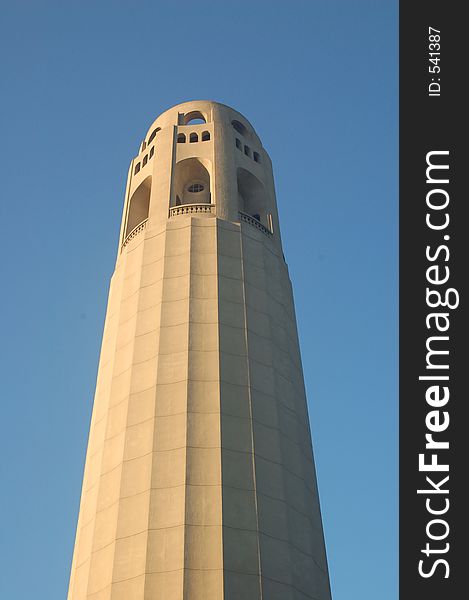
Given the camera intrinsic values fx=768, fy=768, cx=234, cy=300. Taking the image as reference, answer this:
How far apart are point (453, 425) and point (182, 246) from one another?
60.0 ft


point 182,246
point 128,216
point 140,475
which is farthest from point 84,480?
point 128,216

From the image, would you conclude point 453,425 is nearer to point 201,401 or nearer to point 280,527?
point 280,527

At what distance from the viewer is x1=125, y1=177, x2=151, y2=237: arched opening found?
41612 millimetres

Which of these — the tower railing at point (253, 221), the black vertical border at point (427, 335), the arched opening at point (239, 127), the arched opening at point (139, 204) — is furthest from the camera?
the arched opening at point (239, 127)

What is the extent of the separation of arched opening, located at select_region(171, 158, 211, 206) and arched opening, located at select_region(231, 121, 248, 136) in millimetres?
4013

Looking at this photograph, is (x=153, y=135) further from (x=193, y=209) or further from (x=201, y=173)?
(x=193, y=209)

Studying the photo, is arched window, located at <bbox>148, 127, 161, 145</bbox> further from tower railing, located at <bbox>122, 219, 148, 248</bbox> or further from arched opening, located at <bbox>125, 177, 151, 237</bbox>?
tower railing, located at <bbox>122, 219, 148, 248</bbox>

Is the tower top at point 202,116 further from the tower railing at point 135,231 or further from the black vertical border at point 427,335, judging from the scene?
the black vertical border at point 427,335

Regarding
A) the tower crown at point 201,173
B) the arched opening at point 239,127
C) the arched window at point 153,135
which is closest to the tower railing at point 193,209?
the tower crown at point 201,173

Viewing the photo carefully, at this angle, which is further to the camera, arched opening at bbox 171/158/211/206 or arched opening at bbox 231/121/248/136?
arched opening at bbox 231/121/248/136

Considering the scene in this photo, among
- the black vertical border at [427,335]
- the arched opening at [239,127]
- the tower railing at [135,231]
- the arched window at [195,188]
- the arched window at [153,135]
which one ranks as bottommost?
the black vertical border at [427,335]

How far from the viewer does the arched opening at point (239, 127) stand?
4481 centimetres

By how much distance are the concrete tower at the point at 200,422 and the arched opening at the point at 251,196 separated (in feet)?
2.00

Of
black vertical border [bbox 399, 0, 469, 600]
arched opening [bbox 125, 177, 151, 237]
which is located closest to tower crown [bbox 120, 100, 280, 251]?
arched opening [bbox 125, 177, 151, 237]
